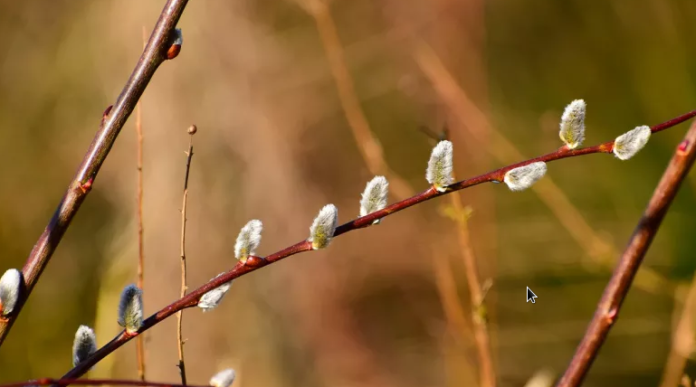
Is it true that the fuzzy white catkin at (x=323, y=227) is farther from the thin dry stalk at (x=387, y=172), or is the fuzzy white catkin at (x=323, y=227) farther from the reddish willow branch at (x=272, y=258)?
the thin dry stalk at (x=387, y=172)

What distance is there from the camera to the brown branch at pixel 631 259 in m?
0.42

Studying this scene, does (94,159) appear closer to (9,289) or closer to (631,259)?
(9,289)

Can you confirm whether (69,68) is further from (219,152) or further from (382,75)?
(382,75)

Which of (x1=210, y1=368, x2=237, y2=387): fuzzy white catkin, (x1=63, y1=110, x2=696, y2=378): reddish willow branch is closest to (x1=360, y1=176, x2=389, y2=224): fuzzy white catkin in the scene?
(x1=63, y1=110, x2=696, y2=378): reddish willow branch

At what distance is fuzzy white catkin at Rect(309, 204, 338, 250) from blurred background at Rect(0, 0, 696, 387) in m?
0.51

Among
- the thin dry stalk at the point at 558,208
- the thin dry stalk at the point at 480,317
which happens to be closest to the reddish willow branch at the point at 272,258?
the thin dry stalk at the point at 480,317

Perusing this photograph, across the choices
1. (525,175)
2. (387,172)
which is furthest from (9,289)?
(387,172)

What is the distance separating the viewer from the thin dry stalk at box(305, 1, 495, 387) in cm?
60

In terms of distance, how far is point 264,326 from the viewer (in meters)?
1.93

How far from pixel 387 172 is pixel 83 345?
591 mm

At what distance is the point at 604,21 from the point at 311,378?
1394 millimetres

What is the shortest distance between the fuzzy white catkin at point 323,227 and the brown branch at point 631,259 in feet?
0.71

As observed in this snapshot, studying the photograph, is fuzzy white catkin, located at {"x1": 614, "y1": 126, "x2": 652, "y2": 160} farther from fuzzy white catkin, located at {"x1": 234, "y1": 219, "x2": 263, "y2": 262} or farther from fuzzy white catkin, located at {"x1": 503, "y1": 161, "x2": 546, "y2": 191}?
fuzzy white catkin, located at {"x1": 234, "y1": 219, "x2": 263, "y2": 262}

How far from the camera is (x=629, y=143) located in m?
0.35
